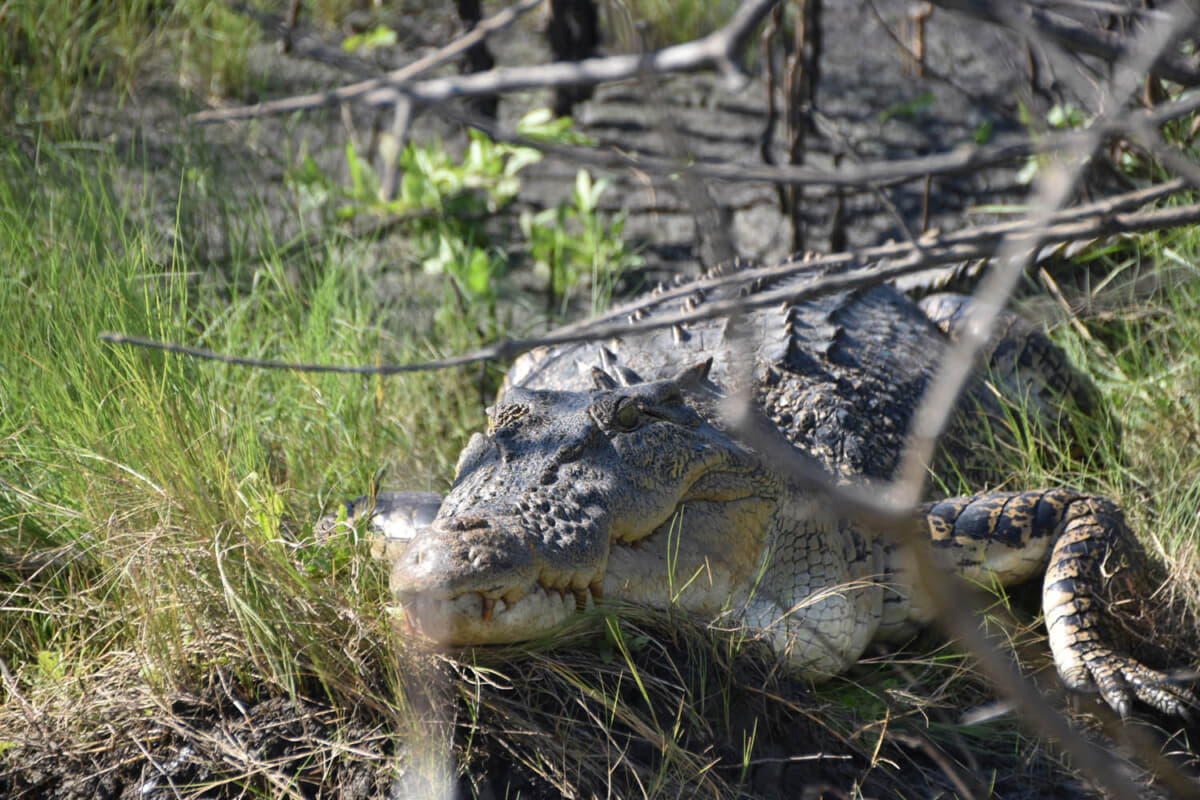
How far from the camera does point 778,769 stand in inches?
102

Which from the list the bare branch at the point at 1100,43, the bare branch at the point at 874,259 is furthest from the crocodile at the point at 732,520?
the bare branch at the point at 1100,43

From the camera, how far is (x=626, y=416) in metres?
2.89

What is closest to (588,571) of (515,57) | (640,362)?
(640,362)

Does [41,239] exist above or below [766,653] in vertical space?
above

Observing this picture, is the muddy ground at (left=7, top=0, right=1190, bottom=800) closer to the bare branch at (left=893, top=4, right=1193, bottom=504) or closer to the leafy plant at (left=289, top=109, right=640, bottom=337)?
the leafy plant at (left=289, top=109, right=640, bottom=337)

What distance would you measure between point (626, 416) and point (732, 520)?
16.1 inches

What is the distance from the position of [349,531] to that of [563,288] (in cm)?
259

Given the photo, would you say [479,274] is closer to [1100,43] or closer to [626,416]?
[626,416]

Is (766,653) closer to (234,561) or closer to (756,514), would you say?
(756,514)

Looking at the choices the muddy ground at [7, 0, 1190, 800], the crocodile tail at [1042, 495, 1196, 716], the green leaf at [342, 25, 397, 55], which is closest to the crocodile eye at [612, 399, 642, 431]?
the muddy ground at [7, 0, 1190, 800]

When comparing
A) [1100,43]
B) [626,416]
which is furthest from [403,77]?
[626,416]

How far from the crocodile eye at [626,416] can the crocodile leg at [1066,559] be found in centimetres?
102

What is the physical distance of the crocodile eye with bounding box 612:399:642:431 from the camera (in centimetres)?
288

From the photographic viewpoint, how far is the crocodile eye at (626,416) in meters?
2.88
